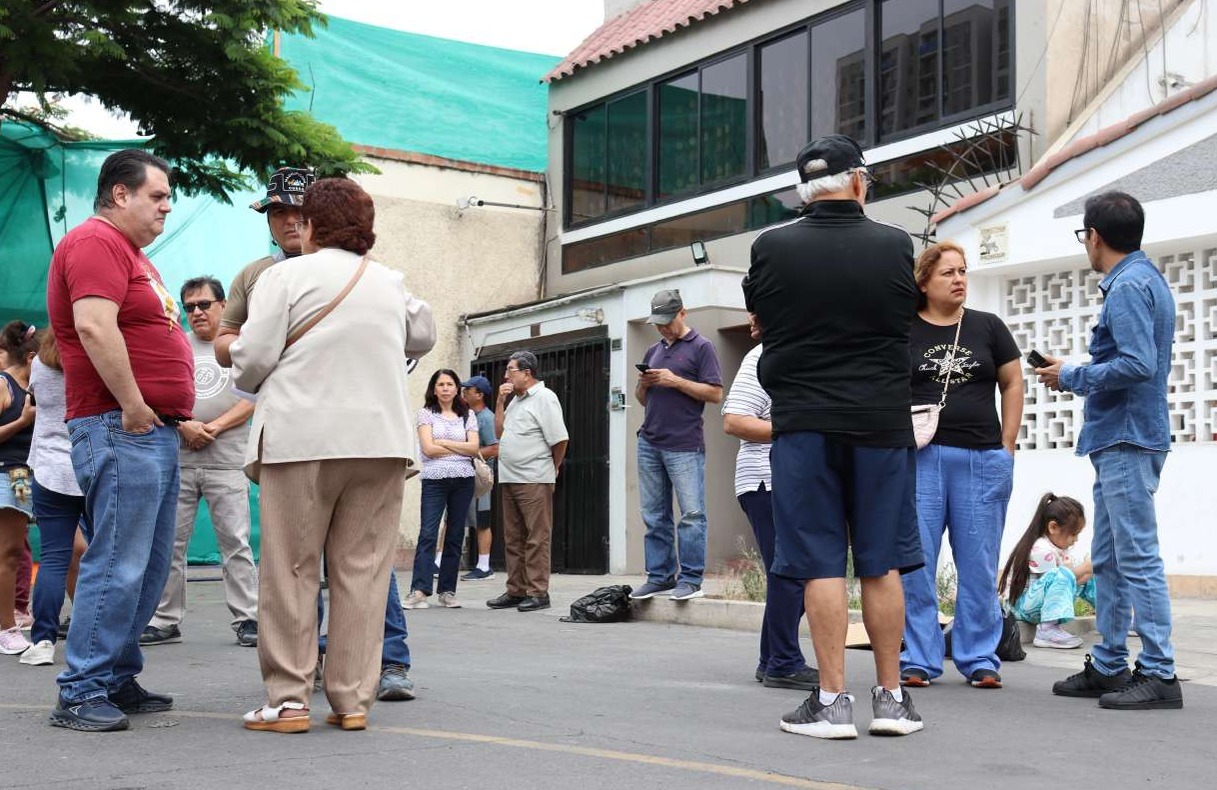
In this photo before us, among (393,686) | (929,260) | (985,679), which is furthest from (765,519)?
(393,686)

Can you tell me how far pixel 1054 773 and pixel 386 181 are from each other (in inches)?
577

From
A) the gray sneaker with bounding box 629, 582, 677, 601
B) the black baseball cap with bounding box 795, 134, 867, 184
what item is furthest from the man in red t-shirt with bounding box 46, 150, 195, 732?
the gray sneaker with bounding box 629, 582, 677, 601

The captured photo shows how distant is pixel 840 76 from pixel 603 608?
767 centimetres

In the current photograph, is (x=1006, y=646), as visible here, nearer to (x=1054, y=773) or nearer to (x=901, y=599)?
(x=901, y=599)

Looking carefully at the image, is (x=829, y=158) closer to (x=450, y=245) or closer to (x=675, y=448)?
(x=675, y=448)

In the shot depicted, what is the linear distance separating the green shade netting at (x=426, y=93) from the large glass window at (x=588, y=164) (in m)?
0.59

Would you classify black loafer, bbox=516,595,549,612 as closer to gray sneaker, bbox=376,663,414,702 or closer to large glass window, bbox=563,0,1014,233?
gray sneaker, bbox=376,663,414,702

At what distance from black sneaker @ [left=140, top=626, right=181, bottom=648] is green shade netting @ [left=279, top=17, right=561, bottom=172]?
10771 millimetres

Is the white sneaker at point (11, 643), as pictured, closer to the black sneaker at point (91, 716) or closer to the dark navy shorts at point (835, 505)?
the black sneaker at point (91, 716)

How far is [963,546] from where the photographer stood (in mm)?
6492

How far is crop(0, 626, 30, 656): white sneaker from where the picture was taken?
24.6ft

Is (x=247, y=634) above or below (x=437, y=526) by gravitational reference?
below

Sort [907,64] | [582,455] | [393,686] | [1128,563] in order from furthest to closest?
1. [582,455]
2. [907,64]
3. [1128,563]
4. [393,686]

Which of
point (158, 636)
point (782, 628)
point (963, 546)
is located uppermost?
point (963, 546)
